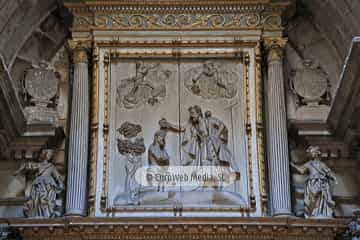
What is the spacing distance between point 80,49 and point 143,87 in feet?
3.98

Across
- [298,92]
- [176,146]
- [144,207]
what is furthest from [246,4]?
[144,207]

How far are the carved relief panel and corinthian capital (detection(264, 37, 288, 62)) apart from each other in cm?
33

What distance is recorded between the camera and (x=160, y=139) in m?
13.6

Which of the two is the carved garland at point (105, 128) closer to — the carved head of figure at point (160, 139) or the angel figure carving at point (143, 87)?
the angel figure carving at point (143, 87)

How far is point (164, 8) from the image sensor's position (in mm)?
14477

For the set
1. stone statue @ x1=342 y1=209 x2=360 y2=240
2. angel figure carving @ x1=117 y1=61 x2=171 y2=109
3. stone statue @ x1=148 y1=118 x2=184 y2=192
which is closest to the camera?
stone statue @ x1=342 y1=209 x2=360 y2=240

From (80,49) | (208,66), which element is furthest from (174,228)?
(80,49)

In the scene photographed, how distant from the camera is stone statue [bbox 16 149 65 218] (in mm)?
13180

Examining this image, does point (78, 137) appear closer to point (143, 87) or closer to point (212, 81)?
point (143, 87)

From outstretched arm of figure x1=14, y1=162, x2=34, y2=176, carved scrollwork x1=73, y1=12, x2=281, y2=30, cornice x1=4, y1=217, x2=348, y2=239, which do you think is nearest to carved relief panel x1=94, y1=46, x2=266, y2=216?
cornice x1=4, y1=217, x2=348, y2=239

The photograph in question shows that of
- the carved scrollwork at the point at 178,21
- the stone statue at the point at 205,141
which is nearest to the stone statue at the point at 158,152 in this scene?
the stone statue at the point at 205,141

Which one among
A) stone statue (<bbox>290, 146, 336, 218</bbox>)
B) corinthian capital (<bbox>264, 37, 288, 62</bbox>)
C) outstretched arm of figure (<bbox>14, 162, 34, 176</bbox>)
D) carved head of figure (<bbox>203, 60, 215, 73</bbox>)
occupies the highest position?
corinthian capital (<bbox>264, 37, 288, 62</bbox>)

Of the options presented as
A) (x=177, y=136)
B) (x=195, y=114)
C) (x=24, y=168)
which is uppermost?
(x=195, y=114)

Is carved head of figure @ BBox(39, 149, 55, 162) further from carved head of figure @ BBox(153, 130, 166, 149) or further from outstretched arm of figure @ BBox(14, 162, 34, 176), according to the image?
carved head of figure @ BBox(153, 130, 166, 149)
